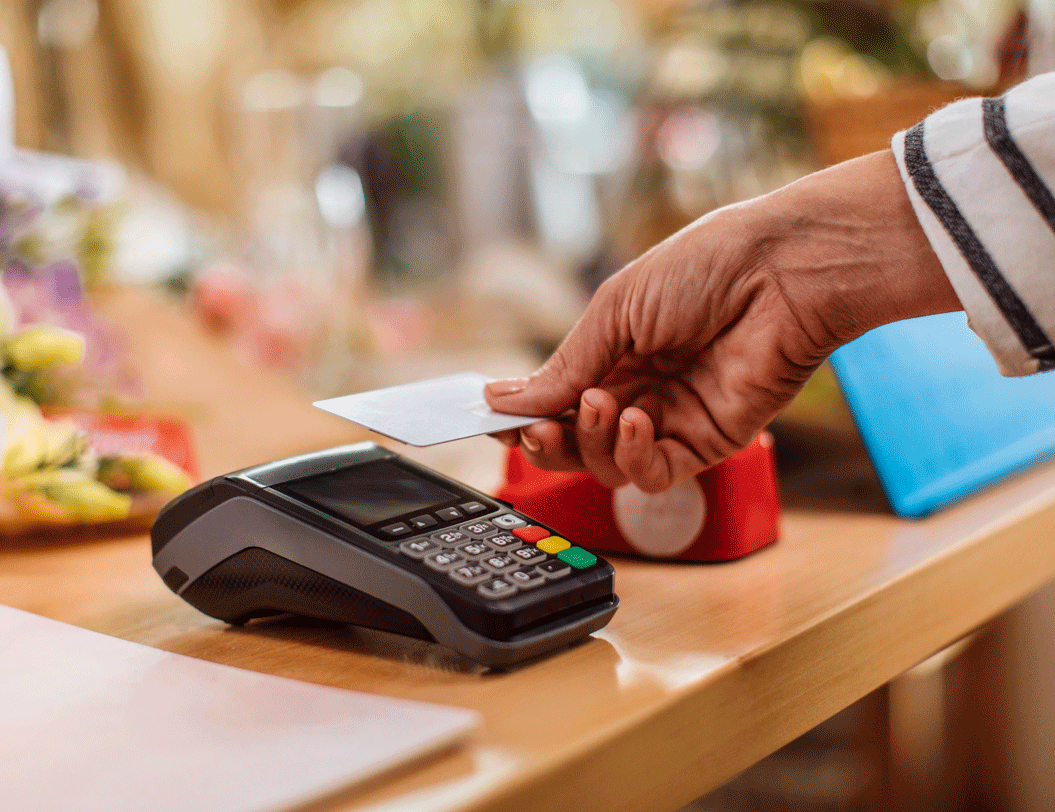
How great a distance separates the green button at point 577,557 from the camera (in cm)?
37

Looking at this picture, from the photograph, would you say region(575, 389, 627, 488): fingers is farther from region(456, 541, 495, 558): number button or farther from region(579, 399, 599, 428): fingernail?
region(456, 541, 495, 558): number button

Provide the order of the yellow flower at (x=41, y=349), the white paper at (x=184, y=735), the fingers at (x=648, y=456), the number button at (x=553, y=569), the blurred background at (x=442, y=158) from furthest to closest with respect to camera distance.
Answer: the blurred background at (x=442, y=158) → the yellow flower at (x=41, y=349) → the fingers at (x=648, y=456) → the number button at (x=553, y=569) → the white paper at (x=184, y=735)

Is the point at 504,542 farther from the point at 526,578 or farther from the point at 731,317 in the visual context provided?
the point at 731,317

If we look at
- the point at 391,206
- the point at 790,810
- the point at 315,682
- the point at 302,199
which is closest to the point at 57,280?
the point at 302,199

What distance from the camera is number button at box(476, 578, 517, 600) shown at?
0.33m

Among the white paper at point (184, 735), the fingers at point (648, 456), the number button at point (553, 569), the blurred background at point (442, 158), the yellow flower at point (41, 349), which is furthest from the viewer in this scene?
the blurred background at point (442, 158)

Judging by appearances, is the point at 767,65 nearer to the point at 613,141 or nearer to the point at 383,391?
the point at 383,391

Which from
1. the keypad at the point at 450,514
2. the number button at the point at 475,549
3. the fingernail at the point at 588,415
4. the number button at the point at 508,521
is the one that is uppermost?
the fingernail at the point at 588,415

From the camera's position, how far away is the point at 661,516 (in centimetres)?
49

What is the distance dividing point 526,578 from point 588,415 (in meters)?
0.14

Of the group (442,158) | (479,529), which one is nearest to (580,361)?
(479,529)

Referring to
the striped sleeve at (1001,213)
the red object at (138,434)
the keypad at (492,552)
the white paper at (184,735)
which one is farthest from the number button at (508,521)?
the red object at (138,434)

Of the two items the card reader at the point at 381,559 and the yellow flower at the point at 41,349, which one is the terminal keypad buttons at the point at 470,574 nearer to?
the card reader at the point at 381,559

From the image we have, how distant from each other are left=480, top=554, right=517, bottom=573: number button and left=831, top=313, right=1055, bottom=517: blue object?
0.28 metres
